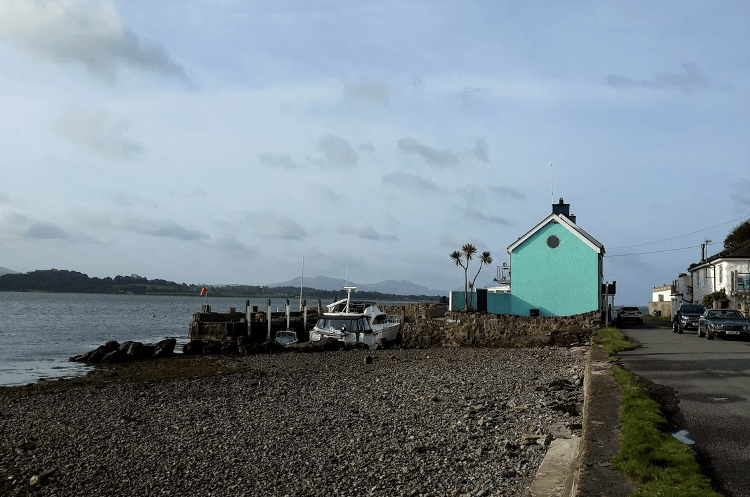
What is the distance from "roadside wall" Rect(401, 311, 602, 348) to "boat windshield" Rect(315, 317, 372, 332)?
2820 mm

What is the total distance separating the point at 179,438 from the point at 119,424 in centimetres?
298

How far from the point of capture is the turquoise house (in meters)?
43.4

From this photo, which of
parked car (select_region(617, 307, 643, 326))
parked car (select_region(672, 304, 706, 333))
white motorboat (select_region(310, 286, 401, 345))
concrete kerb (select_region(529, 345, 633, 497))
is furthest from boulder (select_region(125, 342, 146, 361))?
parked car (select_region(617, 307, 643, 326))

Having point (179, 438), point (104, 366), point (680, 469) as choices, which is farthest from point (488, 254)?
point (680, 469)

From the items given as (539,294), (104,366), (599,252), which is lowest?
(104,366)

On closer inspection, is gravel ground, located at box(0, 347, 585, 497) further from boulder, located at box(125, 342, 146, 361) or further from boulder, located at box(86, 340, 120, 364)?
boulder, located at box(86, 340, 120, 364)

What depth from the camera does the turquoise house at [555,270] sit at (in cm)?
4344

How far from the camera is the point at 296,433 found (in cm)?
1418

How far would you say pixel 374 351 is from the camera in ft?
124

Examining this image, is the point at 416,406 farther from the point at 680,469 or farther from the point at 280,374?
the point at 280,374

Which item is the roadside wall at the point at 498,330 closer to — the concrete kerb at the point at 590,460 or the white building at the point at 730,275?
the white building at the point at 730,275

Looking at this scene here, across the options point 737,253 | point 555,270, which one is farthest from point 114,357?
point 737,253

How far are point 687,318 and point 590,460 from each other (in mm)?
33526

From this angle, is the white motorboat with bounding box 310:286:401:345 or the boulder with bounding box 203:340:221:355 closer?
the boulder with bounding box 203:340:221:355
